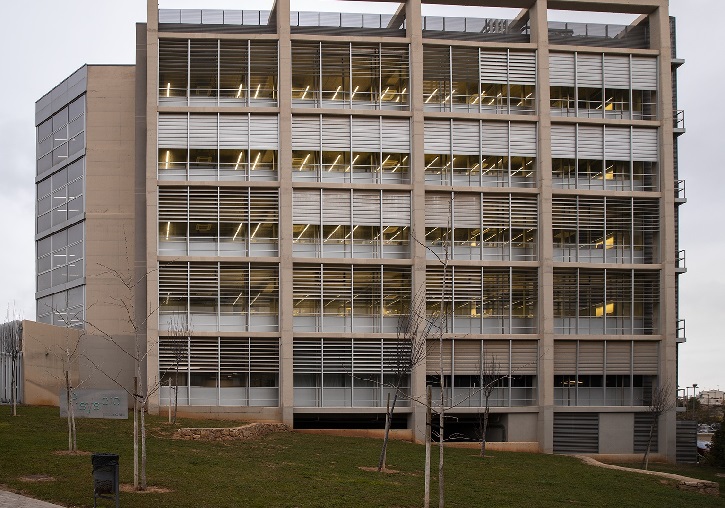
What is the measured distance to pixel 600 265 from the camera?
49.0 m

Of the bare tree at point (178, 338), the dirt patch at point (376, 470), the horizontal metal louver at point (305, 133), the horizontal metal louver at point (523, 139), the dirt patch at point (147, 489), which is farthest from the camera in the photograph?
the horizontal metal louver at point (523, 139)

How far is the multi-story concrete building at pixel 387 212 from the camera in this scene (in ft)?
152

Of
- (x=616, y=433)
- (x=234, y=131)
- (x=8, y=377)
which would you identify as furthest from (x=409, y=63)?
(x=8, y=377)

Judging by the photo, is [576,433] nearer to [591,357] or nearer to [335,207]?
[591,357]

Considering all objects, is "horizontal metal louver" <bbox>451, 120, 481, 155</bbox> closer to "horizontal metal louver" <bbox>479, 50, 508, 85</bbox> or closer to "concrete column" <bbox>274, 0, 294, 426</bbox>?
"horizontal metal louver" <bbox>479, 50, 508, 85</bbox>

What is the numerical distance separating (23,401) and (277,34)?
23965 mm

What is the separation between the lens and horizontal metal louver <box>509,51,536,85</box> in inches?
1935

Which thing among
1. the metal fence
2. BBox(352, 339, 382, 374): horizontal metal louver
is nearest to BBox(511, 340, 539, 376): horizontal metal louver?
BBox(352, 339, 382, 374): horizontal metal louver

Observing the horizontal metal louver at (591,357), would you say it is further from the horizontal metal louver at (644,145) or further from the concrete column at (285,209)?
the concrete column at (285,209)

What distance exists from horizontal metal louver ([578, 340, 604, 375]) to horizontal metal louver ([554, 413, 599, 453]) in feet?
8.66

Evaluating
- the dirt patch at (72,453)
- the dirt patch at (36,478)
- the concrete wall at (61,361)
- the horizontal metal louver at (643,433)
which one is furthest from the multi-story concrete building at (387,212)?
the dirt patch at (36,478)

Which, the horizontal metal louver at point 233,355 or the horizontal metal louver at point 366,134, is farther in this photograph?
the horizontal metal louver at point 366,134

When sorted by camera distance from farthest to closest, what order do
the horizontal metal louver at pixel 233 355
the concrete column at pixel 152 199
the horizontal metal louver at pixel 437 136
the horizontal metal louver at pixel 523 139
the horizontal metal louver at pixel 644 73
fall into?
the horizontal metal louver at pixel 644 73, the horizontal metal louver at pixel 523 139, the horizontal metal louver at pixel 437 136, the horizontal metal louver at pixel 233 355, the concrete column at pixel 152 199

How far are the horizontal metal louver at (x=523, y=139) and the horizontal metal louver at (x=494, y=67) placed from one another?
2.78 m
